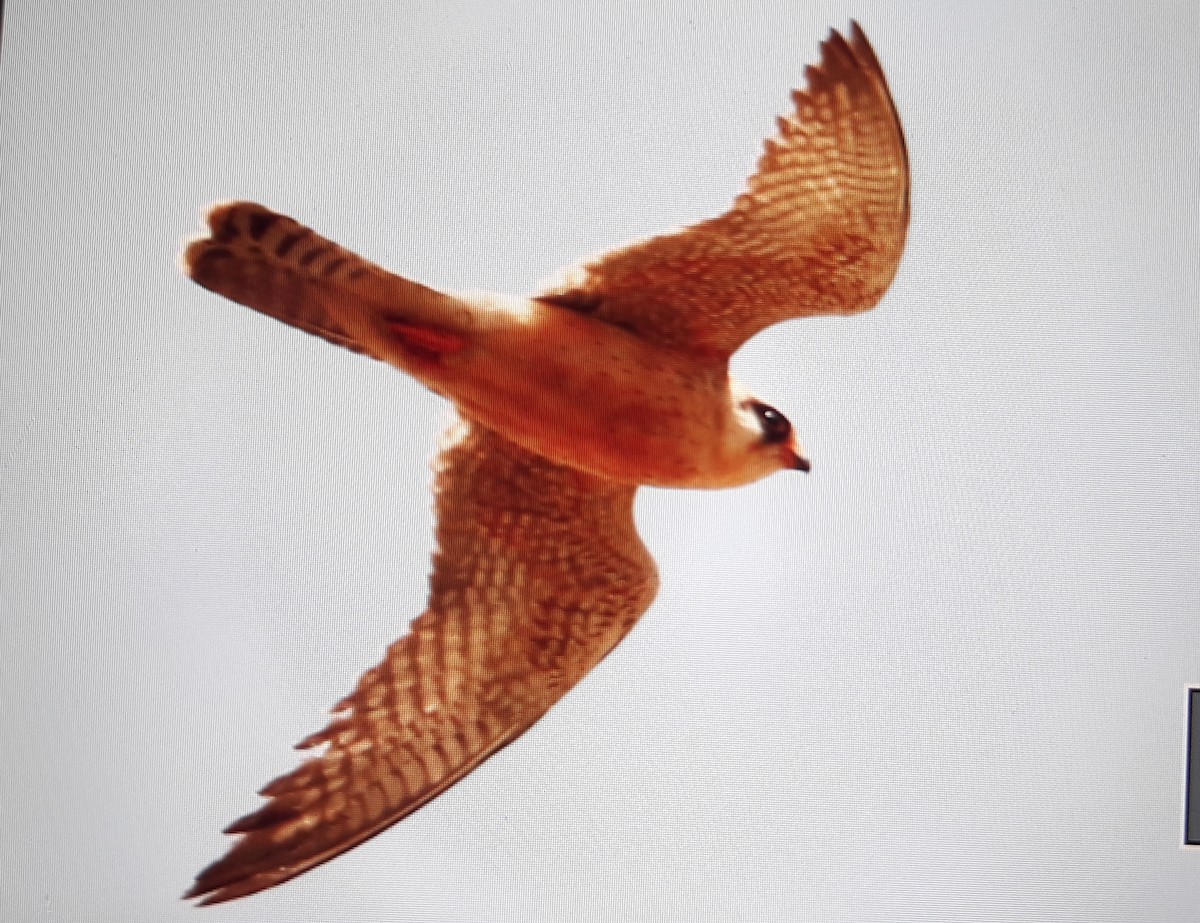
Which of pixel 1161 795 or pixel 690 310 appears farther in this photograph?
pixel 1161 795

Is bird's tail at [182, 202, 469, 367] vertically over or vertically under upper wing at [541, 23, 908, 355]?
under

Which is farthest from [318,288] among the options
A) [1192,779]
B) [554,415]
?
[1192,779]

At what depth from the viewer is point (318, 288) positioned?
1.13 meters

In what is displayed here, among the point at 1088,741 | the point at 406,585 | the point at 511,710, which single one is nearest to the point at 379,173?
the point at 406,585

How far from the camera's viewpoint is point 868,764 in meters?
1.28

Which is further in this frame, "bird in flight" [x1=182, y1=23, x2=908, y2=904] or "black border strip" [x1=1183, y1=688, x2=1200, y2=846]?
"black border strip" [x1=1183, y1=688, x2=1200, y2=846]

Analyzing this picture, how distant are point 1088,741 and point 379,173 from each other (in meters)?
0.91

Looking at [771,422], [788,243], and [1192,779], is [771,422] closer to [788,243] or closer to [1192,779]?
[788,243]

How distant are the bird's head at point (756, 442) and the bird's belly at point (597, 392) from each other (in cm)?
2

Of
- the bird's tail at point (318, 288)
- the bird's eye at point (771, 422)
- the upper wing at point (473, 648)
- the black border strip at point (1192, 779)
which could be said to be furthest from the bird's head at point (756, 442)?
the black border strip at point (1192, 779)

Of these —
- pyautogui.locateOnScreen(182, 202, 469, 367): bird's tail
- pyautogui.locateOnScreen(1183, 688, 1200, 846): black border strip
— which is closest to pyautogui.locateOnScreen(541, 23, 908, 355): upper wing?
pyautogui.locateOnScreen(182, 202, 469, 367): bird's tail

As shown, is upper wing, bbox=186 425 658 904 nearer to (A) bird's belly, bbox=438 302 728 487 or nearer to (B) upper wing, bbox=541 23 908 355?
(A) bird's belly, bbox=438 302 728 487

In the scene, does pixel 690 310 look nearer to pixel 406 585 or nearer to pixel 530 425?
pixel 530 425

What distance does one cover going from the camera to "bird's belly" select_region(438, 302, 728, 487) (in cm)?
118
